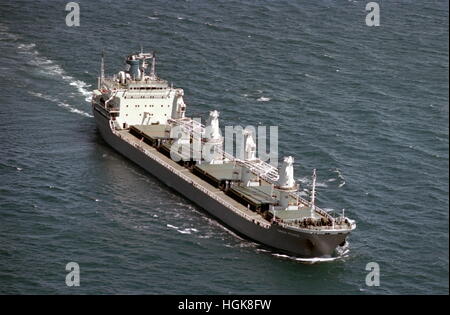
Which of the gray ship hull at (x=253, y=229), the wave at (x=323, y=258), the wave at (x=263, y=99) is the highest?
the wave at (x=263, y=99)

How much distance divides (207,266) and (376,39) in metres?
84.2

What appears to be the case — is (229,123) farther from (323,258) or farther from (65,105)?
(323,258)

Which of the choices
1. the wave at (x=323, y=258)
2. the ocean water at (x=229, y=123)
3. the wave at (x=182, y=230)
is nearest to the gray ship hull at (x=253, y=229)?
the wave at (x=323, y=258)

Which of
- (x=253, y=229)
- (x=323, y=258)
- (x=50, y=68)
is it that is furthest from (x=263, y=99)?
(x=323, y=258)

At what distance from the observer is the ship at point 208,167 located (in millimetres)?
114312

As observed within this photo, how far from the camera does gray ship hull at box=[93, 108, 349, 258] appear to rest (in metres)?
112

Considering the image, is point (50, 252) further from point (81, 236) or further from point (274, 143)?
point (274, 143)

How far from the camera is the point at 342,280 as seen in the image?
10756 centimetres

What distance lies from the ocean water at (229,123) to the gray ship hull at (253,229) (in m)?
1.40

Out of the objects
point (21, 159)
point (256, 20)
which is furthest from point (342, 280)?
point (256, 20)

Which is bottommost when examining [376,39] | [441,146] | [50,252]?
[50,252]

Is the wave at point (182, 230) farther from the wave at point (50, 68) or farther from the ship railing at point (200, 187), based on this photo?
the wave at point (50, 68)
